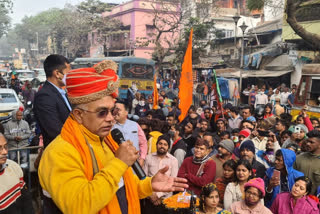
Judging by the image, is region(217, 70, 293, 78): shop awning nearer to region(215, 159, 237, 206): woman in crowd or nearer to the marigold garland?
region(215, 159, 237, 206): woman in crowd

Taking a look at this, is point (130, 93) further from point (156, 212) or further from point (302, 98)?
point (156, 212)

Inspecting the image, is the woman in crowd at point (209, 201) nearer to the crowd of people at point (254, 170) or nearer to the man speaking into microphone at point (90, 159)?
the crowd of people at point (254, 170)

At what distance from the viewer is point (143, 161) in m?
5.05

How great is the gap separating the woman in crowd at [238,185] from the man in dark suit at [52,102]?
243 centimetres

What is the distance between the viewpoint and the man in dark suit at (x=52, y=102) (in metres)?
2.83

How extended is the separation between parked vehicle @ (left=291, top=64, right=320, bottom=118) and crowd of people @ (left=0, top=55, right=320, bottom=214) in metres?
2.55

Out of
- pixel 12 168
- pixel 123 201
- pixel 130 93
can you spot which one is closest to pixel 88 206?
pixel 123 201

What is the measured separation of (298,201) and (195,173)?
4.73ft

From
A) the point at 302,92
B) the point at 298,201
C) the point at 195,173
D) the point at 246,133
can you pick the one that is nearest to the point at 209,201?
the point at 195,173

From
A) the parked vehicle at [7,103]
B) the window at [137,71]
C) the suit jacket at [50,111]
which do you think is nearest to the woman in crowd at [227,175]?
the suit jacket at [50,111]

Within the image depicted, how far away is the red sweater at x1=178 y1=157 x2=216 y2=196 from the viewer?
15.2ft

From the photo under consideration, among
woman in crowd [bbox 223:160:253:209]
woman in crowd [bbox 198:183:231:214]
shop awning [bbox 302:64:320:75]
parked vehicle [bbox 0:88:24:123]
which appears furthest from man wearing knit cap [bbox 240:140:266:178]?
parked vehicle [bbox 0:88:24:123]

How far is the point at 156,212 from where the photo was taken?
14.4 feet

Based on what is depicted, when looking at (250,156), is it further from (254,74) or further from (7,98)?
(254,74)
